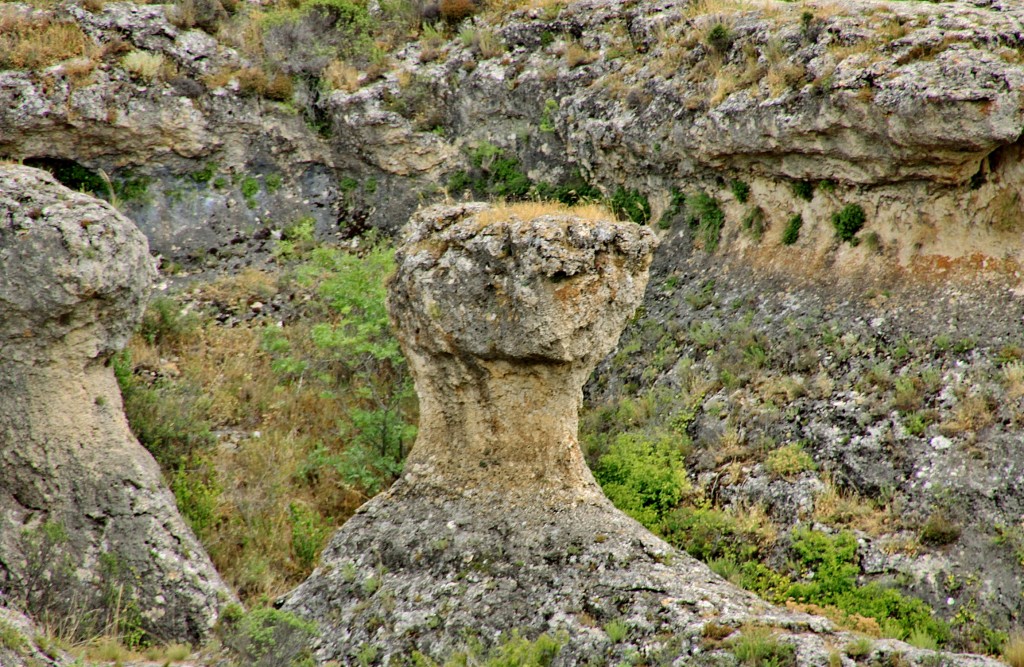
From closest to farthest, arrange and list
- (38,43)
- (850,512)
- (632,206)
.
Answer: (850,512), (38,43), (632,206)

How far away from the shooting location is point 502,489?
44.1 ft

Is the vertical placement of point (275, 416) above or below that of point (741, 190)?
below

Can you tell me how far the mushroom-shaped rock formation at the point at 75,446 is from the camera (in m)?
12.9

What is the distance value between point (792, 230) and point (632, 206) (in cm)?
401

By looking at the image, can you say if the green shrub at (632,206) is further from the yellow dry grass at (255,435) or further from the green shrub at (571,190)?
the yellow dry grass at (255,435)

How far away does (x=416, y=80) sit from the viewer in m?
24.3

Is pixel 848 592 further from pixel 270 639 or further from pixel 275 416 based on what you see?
pixel 275 416

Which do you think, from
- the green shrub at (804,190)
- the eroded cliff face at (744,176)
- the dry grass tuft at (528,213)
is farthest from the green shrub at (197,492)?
the green shrub at (804,190)

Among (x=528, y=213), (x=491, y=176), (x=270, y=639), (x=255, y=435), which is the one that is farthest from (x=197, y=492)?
(x=491, y=176)

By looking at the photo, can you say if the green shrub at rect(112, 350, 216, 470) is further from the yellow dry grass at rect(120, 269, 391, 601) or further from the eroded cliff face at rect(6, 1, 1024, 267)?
the eroded cliff face at rect(6, 1, 1024, 267)

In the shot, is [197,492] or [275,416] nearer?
[197,492]

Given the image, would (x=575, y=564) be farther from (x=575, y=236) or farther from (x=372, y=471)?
(x=372, y=471)

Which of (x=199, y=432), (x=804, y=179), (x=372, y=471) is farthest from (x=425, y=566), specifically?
(x=804, y=179)

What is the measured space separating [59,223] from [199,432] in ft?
16.7
